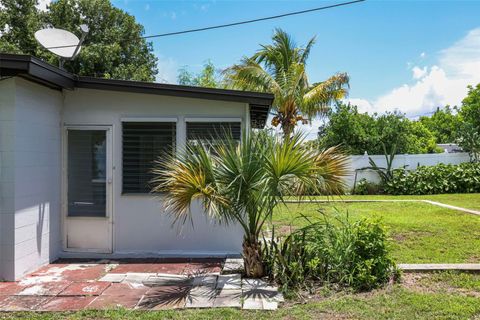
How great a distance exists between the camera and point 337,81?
54.8ft

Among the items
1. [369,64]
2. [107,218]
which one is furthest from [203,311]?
[369,64]

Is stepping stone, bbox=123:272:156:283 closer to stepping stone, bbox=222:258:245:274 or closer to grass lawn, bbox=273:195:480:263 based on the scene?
stepping stone, bbox=222:258:245:274

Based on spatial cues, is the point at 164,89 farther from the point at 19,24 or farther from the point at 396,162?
the point at 19,24

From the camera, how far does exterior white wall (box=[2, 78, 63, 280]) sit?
5293 mm

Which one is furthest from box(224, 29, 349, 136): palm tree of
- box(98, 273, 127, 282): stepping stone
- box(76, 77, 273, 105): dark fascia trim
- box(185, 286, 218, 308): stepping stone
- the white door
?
box(185, 286, 218, 308): stepping stone

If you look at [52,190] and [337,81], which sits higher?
[337,81]

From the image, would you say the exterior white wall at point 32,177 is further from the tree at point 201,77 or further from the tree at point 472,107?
the tree at point 472,107

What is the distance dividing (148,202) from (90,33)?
1797cm

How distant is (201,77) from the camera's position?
26.8 meters

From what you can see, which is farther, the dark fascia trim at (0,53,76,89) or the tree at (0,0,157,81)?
the tree at (0,0,157,81)

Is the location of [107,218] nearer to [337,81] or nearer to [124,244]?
[124,244]

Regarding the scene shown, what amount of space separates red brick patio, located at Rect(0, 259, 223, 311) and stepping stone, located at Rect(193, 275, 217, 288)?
24 cm

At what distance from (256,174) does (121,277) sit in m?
2.40

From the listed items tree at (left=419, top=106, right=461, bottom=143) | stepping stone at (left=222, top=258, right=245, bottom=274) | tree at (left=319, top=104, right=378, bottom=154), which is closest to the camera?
stepping stone at (left=222, top=258, right=245, bottom=274)
